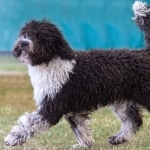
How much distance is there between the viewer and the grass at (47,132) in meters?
7.89

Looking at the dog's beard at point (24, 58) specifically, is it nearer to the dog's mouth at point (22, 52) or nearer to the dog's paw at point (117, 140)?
the dog's mouth at point (22, 52)

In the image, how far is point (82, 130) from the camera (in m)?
7.73

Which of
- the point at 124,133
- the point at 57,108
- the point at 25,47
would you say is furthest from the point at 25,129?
the point at 124,133

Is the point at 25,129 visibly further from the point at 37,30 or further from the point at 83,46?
the point at 83,46

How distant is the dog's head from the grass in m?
1.18

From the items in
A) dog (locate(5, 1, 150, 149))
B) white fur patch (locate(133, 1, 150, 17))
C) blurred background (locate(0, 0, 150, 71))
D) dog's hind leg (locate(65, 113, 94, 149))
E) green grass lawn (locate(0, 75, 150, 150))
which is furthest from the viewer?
blurred background (locate(0, 0, 150, 71))

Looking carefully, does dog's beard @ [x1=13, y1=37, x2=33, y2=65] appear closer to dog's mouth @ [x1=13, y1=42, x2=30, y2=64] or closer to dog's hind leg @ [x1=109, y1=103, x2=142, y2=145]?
dog's mouth @ [x1=13, y1=42, x2=30, y2=64]

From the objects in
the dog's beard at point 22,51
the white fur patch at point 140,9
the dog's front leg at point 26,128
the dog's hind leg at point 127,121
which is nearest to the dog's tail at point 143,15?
the white fur patch at point 140,9

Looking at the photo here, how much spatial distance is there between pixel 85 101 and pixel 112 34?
4585 millimetres

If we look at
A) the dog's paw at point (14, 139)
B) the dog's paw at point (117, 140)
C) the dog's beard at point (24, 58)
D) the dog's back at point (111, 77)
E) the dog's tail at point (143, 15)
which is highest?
the dog's tail at point (143, 15)

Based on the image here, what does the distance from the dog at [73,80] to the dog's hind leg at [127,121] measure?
0.10 m

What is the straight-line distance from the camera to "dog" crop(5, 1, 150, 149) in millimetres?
6992

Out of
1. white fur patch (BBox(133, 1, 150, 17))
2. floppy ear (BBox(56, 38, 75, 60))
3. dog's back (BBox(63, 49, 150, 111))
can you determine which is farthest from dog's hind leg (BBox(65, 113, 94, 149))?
white fur patch (BBox(133, 1, 150, 17))

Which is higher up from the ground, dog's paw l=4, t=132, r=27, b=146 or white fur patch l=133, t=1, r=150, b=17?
white fur patch l=133, t=1, r=150, b=17
